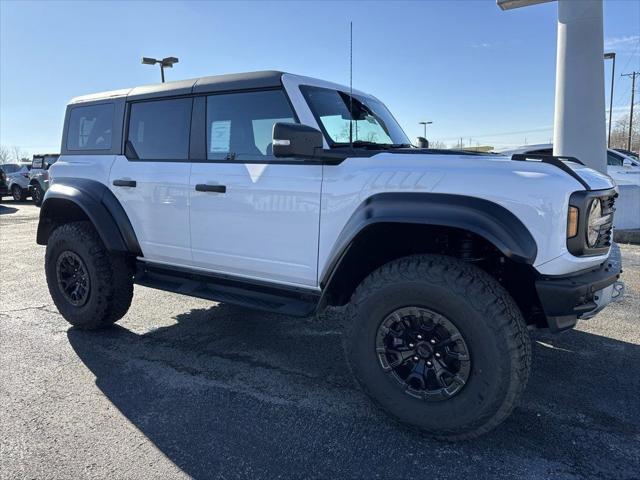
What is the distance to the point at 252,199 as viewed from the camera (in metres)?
3.38

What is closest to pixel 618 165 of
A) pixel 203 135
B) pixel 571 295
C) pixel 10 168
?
pixel 571 295

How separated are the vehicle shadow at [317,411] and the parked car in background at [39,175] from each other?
16870 mm

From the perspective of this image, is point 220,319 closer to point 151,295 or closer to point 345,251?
point 151,295

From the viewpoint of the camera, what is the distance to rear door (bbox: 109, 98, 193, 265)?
386cm

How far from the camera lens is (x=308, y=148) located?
2916 millimetres

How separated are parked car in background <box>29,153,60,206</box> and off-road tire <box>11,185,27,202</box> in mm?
1076

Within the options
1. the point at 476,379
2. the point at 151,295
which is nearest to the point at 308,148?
the point at 476,379

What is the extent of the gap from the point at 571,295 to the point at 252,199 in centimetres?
204

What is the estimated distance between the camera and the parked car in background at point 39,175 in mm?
18797

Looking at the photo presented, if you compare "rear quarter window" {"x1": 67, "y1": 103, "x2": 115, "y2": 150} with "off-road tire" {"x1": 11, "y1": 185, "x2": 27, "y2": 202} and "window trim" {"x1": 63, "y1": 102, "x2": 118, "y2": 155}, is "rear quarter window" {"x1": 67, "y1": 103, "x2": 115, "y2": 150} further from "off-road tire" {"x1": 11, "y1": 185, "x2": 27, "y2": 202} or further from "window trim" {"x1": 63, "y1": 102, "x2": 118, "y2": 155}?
"off-road tire" {"x1": 11, "y1": 185, "x2": 27, "y2": 202}

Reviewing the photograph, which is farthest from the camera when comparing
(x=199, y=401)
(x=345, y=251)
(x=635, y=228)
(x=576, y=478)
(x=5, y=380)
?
(x=635, y=228)

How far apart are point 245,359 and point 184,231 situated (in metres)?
1.12

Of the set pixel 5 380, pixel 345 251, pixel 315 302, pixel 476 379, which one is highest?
pixel 345 251

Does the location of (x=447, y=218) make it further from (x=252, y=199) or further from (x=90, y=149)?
(x=90, y=149)
